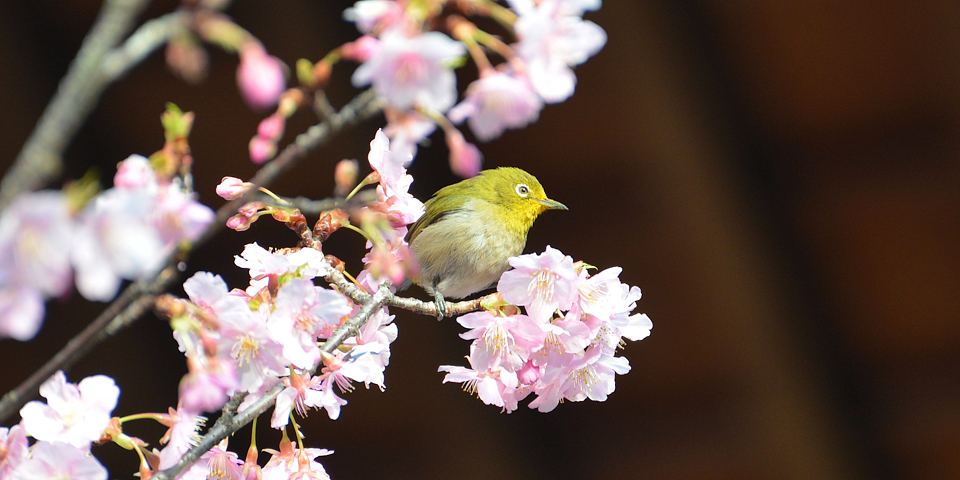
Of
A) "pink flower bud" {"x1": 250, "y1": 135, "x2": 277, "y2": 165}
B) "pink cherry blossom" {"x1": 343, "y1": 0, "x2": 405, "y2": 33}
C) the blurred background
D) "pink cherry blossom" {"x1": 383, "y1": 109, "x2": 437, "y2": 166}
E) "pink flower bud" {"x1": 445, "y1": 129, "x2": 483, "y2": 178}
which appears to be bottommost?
the blurred background

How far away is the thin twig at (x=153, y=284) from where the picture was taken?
20.5 inches

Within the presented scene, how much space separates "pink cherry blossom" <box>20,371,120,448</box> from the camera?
0.81 meters

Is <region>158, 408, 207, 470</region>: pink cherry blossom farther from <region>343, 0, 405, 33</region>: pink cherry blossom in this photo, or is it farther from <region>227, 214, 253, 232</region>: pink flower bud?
<region>343, 0, 405, 33</region>: pink cherry blossom

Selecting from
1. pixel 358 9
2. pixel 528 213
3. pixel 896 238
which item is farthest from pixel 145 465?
pixel 896 238

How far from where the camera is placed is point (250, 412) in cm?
87

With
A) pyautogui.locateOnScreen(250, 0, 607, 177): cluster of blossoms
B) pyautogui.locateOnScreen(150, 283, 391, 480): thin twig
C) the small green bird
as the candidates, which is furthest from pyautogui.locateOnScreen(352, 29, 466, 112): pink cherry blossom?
the small green bird

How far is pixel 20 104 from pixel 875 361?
127 inches

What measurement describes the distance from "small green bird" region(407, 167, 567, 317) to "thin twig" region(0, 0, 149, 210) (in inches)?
45.2

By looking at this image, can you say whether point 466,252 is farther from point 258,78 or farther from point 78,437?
point 258,78

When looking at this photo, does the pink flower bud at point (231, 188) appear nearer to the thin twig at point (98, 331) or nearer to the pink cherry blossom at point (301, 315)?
the pink cherry blossom at point (301, 315)

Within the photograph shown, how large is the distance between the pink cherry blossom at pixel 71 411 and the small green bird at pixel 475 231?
81 centimetres

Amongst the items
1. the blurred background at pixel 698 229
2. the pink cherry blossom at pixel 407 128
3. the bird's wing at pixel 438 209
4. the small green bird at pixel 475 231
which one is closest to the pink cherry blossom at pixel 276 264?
the pink cherry blossom at pixel 407 128

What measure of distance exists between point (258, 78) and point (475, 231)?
125 centimetres

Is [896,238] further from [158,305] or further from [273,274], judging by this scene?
[158,305]
